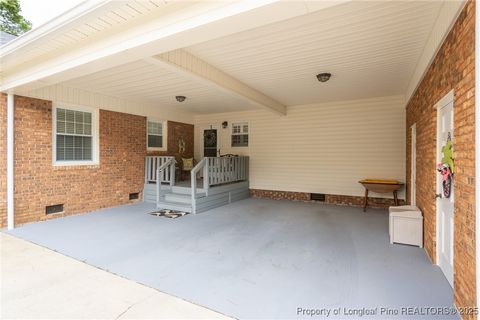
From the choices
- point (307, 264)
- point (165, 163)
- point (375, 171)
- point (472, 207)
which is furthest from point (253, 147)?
point (472, 207)

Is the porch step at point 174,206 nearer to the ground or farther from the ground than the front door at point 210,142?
nearer to the ground

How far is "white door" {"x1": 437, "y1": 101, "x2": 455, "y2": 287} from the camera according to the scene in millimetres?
2647

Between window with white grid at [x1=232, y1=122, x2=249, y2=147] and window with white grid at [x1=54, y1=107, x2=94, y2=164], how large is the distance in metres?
4.62

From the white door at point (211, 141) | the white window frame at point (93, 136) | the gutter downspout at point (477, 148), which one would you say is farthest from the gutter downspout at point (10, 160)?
the gutter downspout at point (477, 148)

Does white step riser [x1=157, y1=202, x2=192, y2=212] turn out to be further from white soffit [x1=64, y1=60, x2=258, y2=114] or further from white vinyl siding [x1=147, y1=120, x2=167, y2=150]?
white soffit [x1=64, y1=60, x2=258, y2=114]

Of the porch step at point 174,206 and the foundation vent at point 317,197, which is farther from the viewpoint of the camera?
the foundation vent at point 317,197

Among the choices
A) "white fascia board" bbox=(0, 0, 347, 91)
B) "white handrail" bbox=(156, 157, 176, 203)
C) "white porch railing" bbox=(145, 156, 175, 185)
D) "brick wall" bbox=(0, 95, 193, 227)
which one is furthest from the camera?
"white porch railing" bbox=(145, 156, 175, 185)

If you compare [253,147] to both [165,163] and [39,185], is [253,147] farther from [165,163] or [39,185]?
[39,185]

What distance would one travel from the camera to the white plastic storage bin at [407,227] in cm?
388

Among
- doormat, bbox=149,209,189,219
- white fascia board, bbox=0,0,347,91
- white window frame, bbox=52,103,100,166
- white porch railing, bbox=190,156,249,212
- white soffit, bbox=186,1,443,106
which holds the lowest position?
doormat, bbox=149,209,189,219

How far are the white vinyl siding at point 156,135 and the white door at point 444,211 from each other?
289 inches

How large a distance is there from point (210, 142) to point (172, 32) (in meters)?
7.09

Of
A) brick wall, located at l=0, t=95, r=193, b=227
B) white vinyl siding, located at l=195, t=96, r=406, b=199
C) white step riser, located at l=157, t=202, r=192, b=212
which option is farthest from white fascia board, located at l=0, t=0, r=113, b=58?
white vinyl siding, located at l=195, t=96, r=406, b=199

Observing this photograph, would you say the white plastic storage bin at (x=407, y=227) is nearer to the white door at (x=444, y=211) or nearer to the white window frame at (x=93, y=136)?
the white door at (x=444, y=211)
